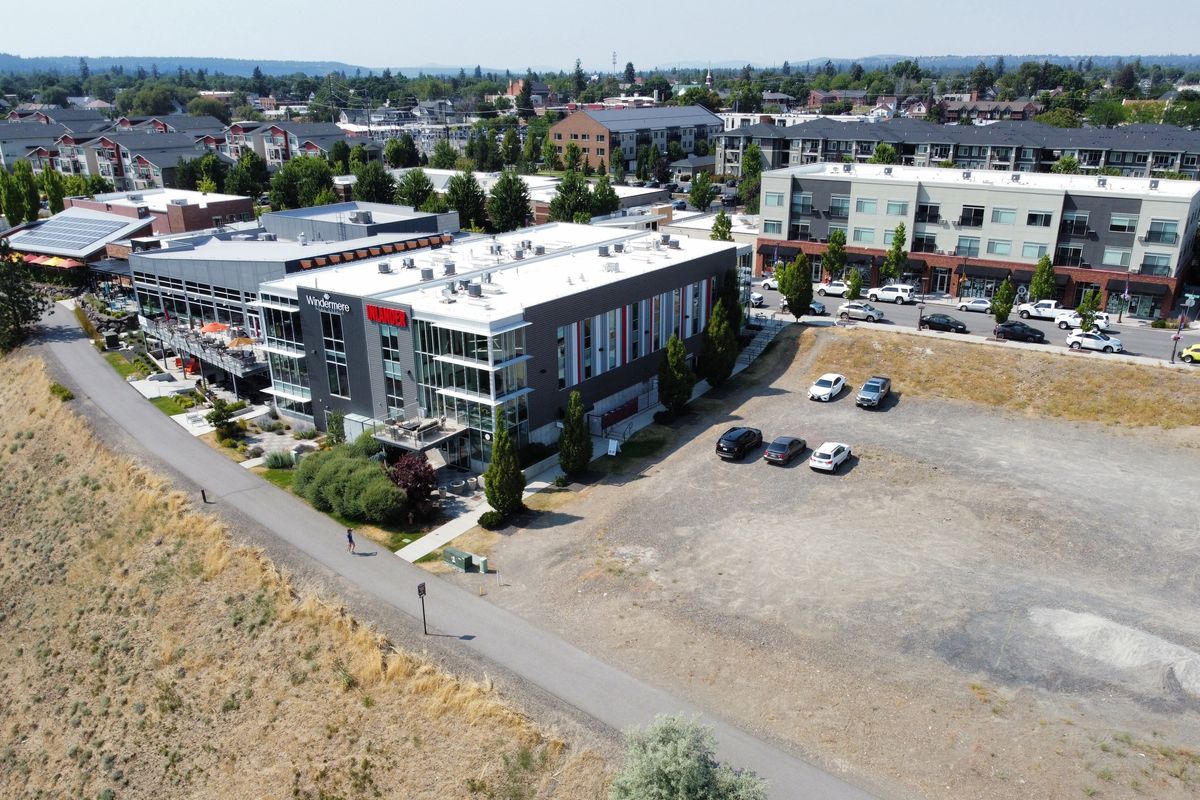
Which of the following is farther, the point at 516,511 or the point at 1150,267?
the point at 1150,267

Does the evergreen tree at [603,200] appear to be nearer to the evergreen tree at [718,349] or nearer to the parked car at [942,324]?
the parked car at [942,324]

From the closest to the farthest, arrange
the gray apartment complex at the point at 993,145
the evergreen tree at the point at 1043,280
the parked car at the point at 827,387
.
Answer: the parked car at the point at 827,387 < the evergreen tree at the point at 1043,280 < the gray apartment complex at the point at 993,145

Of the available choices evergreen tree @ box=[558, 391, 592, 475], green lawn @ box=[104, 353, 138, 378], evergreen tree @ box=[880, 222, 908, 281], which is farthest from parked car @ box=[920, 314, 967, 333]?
green lawn @ box=[104, 353, 138, 378]

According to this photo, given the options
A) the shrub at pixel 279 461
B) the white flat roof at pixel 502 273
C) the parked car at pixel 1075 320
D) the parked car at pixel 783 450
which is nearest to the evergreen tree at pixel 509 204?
the white flat roof at pixel 502 273

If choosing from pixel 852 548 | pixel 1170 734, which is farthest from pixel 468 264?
pixel 1170 734

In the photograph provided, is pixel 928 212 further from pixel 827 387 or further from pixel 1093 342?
pixel 827 387

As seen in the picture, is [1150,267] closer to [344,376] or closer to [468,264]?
[468,264]

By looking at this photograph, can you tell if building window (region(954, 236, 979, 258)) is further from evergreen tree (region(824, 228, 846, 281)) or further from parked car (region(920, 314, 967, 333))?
parked car (region(920, 314, 967, 333))
